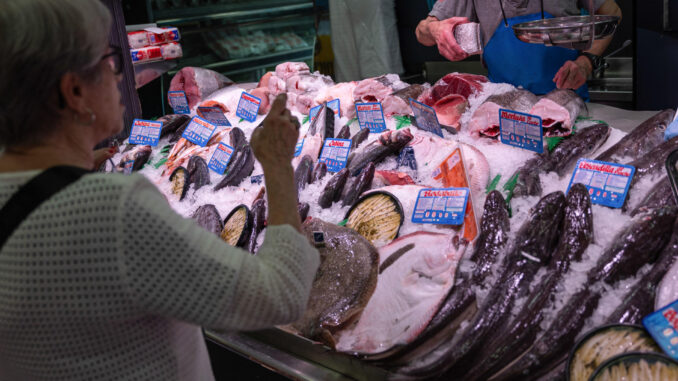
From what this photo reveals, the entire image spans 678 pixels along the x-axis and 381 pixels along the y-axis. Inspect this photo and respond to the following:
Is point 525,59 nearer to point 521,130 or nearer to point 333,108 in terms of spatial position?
point 333,108

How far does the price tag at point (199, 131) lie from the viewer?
4.16 m

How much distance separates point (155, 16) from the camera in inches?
280

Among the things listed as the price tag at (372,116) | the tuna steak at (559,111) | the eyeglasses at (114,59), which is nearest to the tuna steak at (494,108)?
the tuna steak at (559,111)

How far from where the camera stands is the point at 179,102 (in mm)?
5027

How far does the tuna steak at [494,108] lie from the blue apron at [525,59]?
2.51 ft

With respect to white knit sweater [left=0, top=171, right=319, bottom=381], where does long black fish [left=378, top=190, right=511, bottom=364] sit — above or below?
below

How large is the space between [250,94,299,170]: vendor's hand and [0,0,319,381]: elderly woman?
184mm

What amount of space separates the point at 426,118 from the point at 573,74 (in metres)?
0.98

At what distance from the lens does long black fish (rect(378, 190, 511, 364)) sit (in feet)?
5.80

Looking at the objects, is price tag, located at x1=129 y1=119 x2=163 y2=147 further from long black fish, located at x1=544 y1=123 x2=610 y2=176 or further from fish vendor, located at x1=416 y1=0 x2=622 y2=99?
long black fish, located at x1=544 y1=123 x2=610 y2=176

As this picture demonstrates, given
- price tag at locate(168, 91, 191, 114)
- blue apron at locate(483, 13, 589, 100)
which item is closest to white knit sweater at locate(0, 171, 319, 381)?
blue apron at locate(483, 13, 589, 100)

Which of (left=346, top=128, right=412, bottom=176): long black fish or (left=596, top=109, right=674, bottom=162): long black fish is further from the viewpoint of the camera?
(left=346, top=128, right=412, bottom=176): long black fish

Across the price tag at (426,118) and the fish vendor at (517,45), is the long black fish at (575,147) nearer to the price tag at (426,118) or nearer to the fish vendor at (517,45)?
the price tag at (426,118)

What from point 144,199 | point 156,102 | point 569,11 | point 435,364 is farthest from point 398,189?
point 156,102
